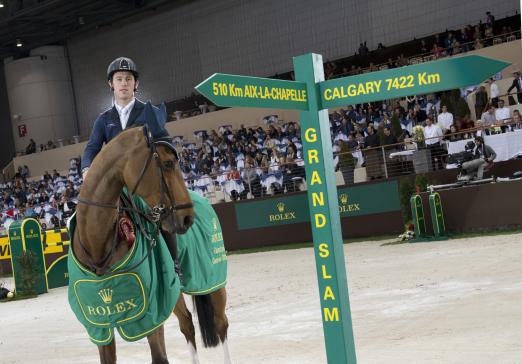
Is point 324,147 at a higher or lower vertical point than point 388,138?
lower

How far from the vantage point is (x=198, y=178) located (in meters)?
21.2

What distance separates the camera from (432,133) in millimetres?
16422

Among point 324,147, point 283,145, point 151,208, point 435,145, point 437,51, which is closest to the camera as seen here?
point 324,147

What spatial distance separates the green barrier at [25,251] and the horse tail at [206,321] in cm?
1000

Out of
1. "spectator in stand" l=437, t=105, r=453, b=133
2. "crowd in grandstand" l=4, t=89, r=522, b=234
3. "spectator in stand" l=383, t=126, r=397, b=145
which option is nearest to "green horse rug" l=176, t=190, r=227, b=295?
"crowd in grandstand" l=4, t=89, r=522, b=234

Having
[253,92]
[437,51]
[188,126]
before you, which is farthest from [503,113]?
[188,126]

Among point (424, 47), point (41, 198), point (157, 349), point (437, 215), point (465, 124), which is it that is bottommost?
point (437, 215)

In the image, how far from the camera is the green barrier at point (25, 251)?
15.1 metres

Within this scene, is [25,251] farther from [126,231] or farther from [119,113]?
[126,231]

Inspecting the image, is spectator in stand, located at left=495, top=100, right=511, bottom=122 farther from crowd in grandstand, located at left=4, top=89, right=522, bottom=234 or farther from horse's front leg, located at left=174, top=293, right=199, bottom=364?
horse's front leg, located at left=174, top=293, right=199, bottom=364

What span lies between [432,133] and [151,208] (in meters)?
13.1

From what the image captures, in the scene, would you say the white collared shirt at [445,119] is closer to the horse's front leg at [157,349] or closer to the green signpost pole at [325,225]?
the horse's front leg at [157,349]

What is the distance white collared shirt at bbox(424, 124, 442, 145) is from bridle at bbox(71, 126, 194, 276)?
39.7 ft

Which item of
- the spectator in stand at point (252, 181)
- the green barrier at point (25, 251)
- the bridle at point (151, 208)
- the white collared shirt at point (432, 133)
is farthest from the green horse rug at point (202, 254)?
the spectator in stand at point (252, 181)
